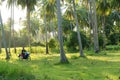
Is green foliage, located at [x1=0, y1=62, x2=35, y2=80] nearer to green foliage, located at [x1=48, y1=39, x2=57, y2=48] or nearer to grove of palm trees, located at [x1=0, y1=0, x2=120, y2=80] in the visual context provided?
grove of palm trees, located at [x1=0, y1=0, x2=120, y2=80]

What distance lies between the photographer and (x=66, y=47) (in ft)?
164

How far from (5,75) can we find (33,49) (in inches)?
1462

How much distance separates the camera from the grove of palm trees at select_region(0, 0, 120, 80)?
15.2 metres

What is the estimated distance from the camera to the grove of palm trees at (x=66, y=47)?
15188 millimetres

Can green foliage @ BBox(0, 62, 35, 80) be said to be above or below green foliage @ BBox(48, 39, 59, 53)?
below

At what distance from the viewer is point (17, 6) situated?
50812mm

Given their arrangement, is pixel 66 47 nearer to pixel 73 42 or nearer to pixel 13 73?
pixel 73 42

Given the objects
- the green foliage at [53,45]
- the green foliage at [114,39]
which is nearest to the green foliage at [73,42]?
the green foliage at [53,45]

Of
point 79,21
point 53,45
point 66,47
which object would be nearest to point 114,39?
point 79,21

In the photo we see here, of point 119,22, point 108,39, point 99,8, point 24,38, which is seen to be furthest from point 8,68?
point 24,38

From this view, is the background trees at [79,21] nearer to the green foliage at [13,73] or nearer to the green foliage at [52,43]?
the green foliage at [52,43]

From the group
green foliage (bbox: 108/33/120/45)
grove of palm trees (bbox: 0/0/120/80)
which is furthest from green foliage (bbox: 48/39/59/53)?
green foliage (bbox: 108/33/120/45)

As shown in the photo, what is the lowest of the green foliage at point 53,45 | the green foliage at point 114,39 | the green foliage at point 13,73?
the green foliage at point 13,73

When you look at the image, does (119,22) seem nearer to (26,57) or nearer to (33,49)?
(33,49)
